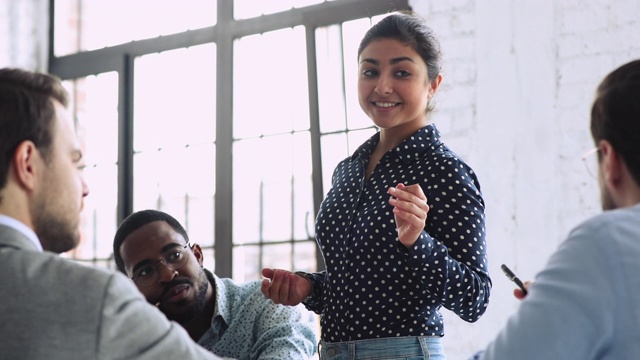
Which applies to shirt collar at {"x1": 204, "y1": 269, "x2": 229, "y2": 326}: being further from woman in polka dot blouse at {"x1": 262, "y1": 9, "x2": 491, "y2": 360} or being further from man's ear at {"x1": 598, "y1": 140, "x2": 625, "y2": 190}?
man's ear at {"x1": 598, "y1": 140, "x2": 625, "y2": 190}

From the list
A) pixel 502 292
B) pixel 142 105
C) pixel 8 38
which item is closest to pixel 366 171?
pixel 502 292

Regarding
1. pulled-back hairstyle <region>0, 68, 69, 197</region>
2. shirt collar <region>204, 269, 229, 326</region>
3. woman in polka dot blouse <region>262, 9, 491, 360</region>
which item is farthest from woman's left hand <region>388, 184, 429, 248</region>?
shirt collar <region>204, 269, 229, 326</region>

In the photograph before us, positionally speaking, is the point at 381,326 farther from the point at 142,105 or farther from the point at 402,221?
the point at 142,105

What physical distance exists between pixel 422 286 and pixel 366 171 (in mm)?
314

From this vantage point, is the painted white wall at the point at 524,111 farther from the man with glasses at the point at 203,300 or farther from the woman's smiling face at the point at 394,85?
the woman's smiling face at the point at 394,85

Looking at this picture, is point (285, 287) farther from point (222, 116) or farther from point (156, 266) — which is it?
point (222, 116)

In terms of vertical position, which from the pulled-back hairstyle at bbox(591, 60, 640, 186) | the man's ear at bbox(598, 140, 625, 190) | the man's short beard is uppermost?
the pulled-back hairstyle at bbox(591, 60, 640, 186)

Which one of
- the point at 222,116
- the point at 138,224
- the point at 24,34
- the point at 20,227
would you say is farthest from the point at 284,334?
the point at 24,34

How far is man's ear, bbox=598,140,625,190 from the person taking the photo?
3.40 ft

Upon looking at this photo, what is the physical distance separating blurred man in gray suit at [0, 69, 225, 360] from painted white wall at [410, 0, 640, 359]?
190 cm

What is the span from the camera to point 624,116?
3.36 feet

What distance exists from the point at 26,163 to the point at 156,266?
0.98 m

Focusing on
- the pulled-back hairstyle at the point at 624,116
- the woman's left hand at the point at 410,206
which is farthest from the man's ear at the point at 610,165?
the woman's left hand at the point at 410,206

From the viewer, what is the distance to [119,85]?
4027mm
